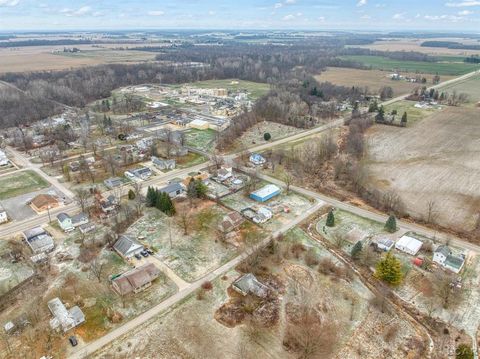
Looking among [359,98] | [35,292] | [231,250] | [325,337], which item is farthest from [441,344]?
[359,98]

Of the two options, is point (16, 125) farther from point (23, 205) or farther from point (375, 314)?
point (375, 314)

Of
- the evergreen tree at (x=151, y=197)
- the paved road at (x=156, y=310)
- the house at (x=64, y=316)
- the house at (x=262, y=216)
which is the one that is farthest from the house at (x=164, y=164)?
the house at (x=64, y=316)

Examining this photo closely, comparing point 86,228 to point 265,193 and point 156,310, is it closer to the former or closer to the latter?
point 156,310

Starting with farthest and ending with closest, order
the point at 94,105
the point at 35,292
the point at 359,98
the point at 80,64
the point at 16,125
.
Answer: the point at 80,64, the point at 359,98, the point at 94,105, the point at 16,125, the point at 35,292

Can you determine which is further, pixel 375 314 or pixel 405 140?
pixel 405 140

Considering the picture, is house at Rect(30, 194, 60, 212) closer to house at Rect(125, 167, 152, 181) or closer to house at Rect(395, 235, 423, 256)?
house at Rect(125, 167, 152, 181)

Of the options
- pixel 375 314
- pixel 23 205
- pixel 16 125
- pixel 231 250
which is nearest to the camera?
pixel 375 314
